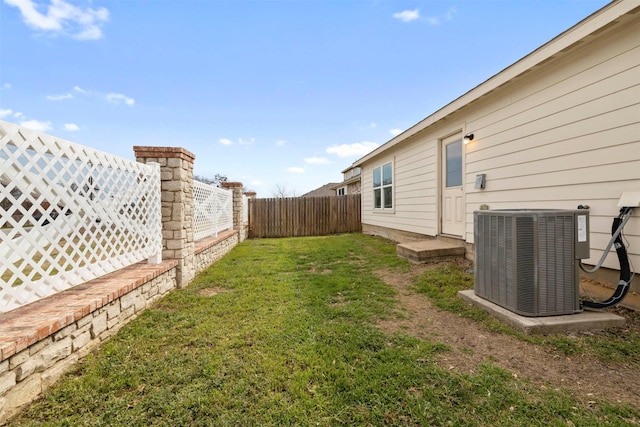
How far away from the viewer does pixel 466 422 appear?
1.37m

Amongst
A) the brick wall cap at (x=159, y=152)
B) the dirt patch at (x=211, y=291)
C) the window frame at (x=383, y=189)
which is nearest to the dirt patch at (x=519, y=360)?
the dirt patch at (x=211, y=291)

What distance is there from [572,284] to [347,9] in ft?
26.5

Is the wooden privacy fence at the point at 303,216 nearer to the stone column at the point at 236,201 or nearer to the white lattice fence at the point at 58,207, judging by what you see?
the stone column at the point at 236,201

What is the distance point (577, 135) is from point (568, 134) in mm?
110

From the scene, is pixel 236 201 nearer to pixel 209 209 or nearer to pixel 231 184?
pixel 231 184

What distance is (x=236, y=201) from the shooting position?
8.75 meters

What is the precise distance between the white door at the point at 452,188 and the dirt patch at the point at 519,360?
2.80 m

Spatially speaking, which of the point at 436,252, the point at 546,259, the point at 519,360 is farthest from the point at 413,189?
the point at 519,360

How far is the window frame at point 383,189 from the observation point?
8.08 meters

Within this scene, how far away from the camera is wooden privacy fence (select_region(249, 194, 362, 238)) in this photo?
10453mm

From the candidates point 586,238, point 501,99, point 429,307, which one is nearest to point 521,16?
point 501,99

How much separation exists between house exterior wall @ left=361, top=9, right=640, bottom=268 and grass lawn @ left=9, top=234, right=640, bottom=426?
158 centimetres

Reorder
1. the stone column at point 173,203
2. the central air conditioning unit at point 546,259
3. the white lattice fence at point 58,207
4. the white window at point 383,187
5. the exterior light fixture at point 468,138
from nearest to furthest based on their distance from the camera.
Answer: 1. the white lattice fence at point 58,207
2. the central air conditioning unit at point 546,259
3. the stone column at point 173,203
4. the exterior light fixture at point 468,138
5. the white window at point 383,187

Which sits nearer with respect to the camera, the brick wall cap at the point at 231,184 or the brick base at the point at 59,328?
the brick base at the point at 59,328
